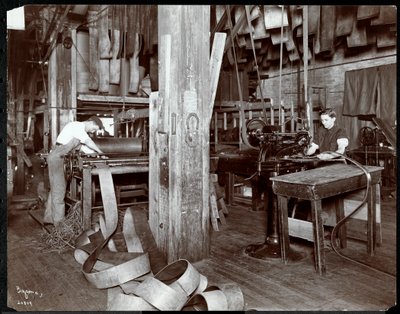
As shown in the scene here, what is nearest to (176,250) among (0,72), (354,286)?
(354,286)

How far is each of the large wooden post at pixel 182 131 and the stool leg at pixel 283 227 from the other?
0.79 meters

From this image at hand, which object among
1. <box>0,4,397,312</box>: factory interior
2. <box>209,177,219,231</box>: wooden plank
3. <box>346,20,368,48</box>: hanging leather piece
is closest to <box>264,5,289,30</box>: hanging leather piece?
<box>0,4,397,312</box>: factory interior

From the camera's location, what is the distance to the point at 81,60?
8.22 m

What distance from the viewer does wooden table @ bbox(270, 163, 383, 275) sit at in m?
3.50

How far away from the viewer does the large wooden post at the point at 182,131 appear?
376cm

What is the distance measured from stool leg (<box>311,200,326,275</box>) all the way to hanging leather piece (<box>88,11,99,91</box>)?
6096 millimetres

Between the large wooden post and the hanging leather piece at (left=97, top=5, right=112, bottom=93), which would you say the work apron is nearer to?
the large wooden post

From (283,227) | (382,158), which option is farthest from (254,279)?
(382,158)

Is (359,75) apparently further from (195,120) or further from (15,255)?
(15,255)

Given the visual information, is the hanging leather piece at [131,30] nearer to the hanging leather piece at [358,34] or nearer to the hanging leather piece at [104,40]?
the hanging leather piece at [104,40]

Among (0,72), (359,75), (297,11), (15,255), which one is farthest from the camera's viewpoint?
(359,75)

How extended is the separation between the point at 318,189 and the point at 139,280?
185 cm

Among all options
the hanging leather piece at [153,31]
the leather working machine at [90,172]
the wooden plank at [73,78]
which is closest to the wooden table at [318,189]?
the leather working machine at [90,172]

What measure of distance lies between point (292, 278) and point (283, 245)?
0.46 meters
